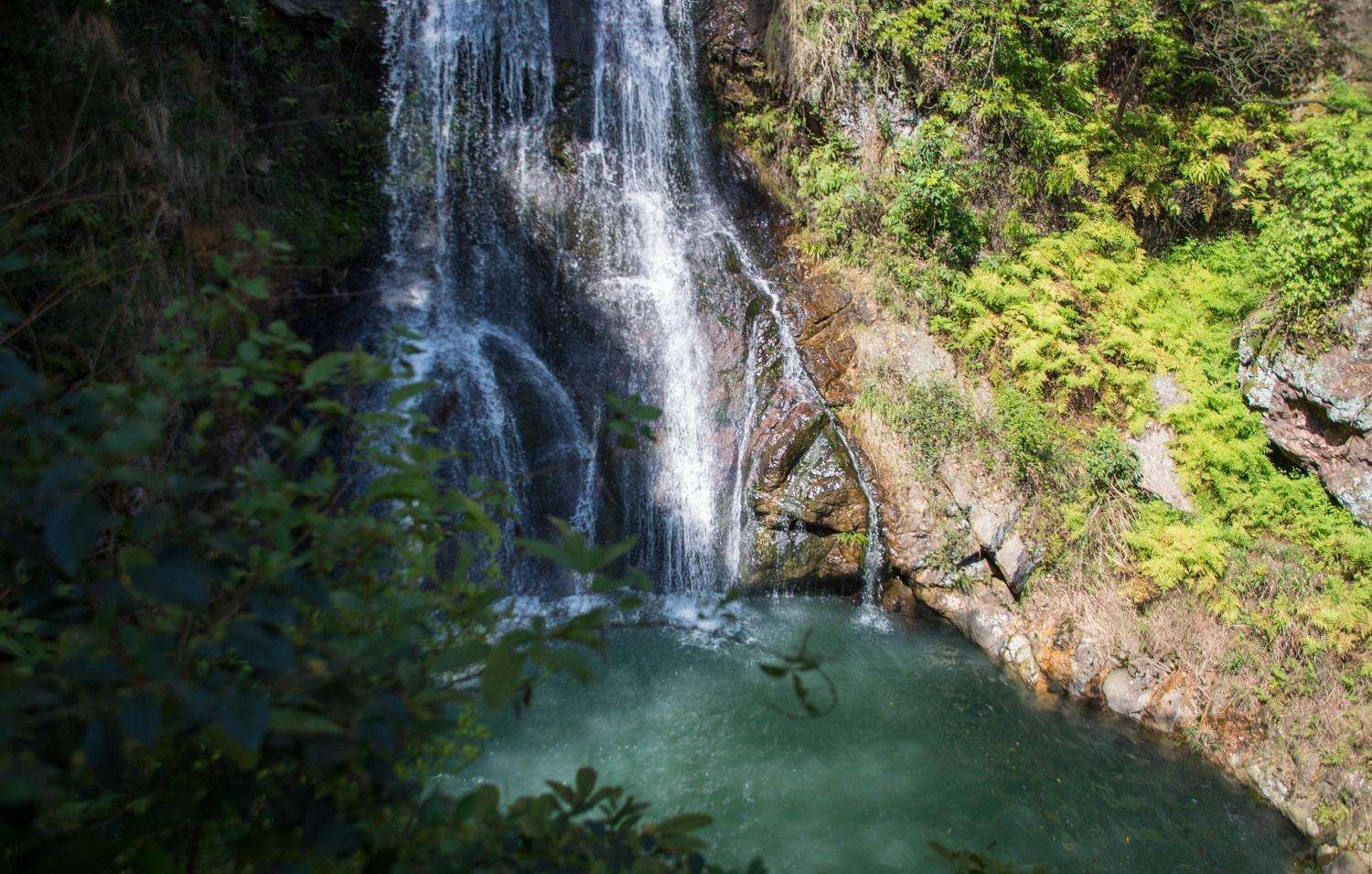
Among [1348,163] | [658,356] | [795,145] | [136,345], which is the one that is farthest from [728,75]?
[136,345]

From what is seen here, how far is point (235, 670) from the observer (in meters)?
1.37

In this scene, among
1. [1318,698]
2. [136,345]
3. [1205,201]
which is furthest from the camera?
[1205,201]

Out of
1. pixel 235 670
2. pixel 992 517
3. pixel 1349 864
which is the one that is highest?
pixel 235 670

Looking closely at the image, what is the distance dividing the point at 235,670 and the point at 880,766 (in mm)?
4964

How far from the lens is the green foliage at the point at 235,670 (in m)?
0.97

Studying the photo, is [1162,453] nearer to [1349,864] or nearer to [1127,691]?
[1127,691]

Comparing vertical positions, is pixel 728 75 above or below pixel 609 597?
above

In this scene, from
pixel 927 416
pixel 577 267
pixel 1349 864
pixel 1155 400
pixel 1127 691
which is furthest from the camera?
pixel 577 267

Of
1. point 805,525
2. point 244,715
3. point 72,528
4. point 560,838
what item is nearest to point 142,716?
point 244,715

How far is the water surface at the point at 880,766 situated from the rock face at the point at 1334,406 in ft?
9.75

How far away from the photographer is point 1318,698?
590cm

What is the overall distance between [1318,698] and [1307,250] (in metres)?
4.16

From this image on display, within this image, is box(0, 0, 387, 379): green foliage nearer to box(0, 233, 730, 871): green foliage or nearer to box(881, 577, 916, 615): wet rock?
box(0, 233, 730, 871): green foliage

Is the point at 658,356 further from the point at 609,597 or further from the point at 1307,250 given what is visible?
the point at 1307,250
